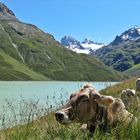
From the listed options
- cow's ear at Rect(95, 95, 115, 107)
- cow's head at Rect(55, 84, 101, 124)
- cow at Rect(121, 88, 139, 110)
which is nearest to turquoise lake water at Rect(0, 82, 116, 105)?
cow at Rect(121, 88, 139, 110)

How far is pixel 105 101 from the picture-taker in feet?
26.3

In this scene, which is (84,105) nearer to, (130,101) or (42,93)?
(130,101)

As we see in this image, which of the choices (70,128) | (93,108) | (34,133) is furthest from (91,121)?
(34,133)

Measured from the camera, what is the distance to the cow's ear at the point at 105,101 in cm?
792

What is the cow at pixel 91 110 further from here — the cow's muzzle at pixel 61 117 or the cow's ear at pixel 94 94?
the cow's muzzle at pixel 61 117

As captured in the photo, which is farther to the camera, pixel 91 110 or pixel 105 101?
pixel 91 110

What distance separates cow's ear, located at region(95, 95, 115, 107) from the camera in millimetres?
7922

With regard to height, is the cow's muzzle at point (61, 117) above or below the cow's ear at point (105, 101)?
below

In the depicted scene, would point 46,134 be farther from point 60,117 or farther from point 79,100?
point 79,100

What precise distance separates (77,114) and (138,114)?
1530 mm

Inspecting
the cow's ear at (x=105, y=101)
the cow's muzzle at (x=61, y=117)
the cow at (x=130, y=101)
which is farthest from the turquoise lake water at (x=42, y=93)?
the cow's muzzle at (x=61, y=117)

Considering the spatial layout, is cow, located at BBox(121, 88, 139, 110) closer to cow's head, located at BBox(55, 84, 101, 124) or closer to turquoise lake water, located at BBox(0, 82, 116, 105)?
cow's head, located at BBox(55, 84, 101, 124)

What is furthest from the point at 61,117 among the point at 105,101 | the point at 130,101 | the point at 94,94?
the point at 130,101

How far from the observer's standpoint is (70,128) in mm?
7875
